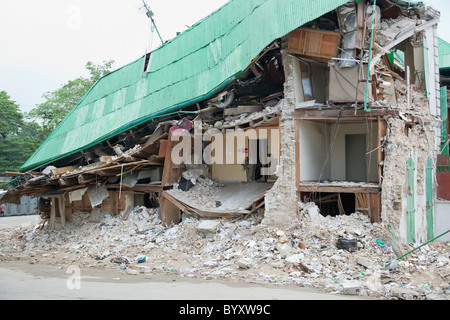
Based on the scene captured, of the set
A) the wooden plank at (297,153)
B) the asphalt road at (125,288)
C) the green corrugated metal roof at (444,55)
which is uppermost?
the green corrugated metal roof at (444,55)

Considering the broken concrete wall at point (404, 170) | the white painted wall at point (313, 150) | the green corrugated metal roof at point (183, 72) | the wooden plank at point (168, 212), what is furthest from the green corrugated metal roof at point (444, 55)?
the wooden plank at point (168, 212)

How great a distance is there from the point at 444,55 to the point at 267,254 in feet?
48.2

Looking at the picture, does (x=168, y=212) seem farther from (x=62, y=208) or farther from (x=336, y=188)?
(x=336, y=188)

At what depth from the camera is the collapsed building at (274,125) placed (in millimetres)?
11562

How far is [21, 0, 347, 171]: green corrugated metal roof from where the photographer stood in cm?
1216

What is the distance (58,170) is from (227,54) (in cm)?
746

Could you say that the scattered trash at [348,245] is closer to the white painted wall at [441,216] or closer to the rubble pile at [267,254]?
the rubble pile at [267,254]

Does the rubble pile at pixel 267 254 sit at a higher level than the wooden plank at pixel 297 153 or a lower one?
lower

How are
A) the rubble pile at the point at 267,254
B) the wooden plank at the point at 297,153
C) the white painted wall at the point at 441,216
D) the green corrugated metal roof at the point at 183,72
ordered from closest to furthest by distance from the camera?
the rubble pile at the point at 267,254 < the wooden plank at the point at 297,153 < the green corrugated metal roof at the point at 183,72 < the white painted wall at the point at 441,216

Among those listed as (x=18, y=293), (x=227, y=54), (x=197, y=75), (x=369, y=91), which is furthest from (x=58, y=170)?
(x=369, y=91)

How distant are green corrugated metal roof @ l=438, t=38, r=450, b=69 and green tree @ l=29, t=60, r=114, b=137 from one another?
21.6 m

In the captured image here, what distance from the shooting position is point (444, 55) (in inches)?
781

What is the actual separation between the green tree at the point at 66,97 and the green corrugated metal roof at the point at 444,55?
70.9 ft

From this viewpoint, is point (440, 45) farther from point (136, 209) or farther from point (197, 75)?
point (136, 209)
